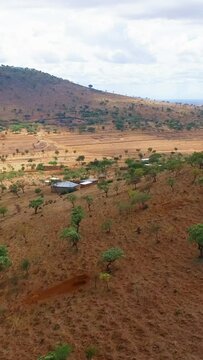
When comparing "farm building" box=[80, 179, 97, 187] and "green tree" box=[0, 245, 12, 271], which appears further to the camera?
"farm building" box=[80, 179, 97, 187]

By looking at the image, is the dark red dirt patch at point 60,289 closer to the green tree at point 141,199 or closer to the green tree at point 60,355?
the green tree at point 60,355

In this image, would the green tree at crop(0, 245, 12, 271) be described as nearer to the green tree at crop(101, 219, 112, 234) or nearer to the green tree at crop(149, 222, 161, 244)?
the green tree at crop(101, 219, 112, 234)

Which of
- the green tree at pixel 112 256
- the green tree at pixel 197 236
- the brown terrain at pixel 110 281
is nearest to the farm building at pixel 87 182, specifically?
the brown terrain at pixel 110 281

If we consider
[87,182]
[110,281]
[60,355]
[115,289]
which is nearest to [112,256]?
[110,281]

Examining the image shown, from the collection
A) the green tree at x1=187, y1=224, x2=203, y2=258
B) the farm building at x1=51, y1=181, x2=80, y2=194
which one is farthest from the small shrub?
the farm building at x1=51, y1=181, x2=80, y2=194

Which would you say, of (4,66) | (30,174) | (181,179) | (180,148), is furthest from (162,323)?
(4,66)
